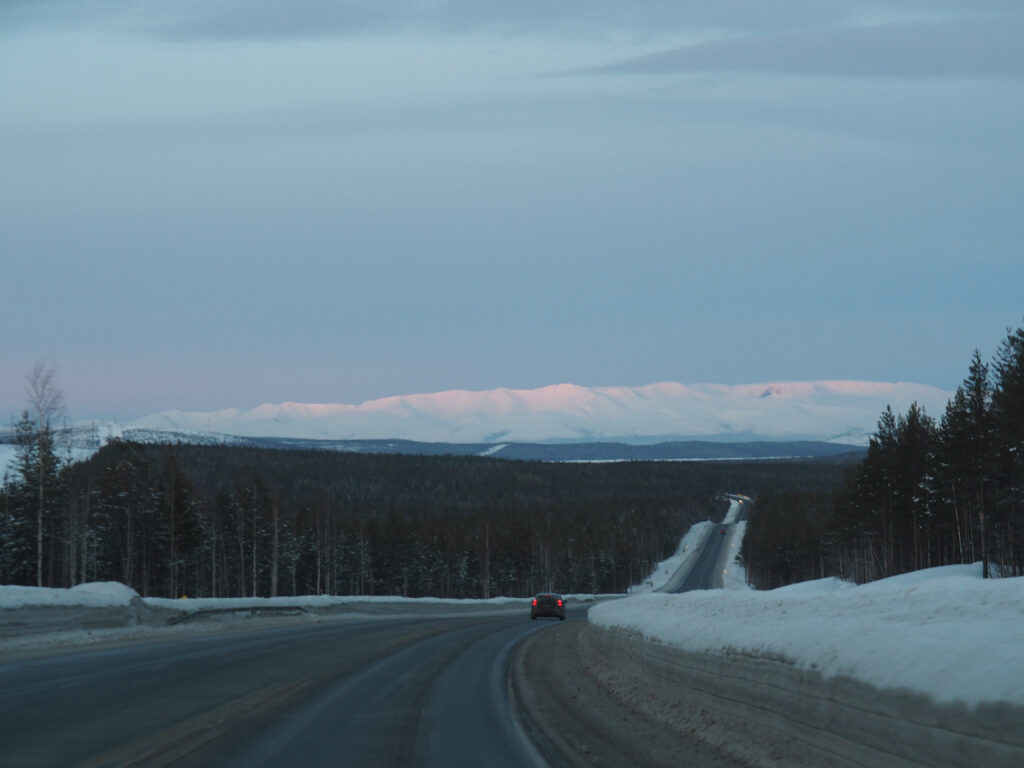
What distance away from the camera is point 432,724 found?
1279 centimetres

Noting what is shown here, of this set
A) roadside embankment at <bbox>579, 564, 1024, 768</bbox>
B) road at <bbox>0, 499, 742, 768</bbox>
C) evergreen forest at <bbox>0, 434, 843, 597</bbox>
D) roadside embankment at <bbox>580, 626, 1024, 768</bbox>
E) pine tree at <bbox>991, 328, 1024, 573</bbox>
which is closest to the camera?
roadside embankment at <bbox>580, 626, 1024, 768</bbox>

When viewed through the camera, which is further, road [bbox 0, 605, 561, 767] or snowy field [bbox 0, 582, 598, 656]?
snowy field [bbox 0, 582, 598, 656]

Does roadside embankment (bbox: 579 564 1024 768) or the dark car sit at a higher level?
roadside embankment (bbox: 579 564 1024 768)

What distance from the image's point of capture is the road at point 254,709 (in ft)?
33.4

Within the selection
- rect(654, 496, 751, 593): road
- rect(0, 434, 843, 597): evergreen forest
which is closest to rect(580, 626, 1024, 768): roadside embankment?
rect(0, 434, 843, 597): evergreen forest

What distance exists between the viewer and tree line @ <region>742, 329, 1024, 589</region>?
58625 mm

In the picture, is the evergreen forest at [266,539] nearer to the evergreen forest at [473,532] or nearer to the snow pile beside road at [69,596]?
the evergreen forest at [473,532]

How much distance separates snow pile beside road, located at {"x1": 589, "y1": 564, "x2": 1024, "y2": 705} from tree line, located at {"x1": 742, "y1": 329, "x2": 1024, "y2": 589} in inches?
1608

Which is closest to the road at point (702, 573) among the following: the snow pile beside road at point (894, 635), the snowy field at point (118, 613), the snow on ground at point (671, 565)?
the snow on ground at point (671, 565)

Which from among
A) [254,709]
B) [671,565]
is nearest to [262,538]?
[671,565]

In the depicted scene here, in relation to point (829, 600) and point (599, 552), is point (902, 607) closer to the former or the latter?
point (829, 600)

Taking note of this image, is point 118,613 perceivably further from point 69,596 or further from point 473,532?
point 473,532

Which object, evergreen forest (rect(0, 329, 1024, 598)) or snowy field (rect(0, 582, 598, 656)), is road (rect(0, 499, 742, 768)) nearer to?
snowy field (rect(0, 582, 598, 656))

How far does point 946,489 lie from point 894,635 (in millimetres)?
72737
